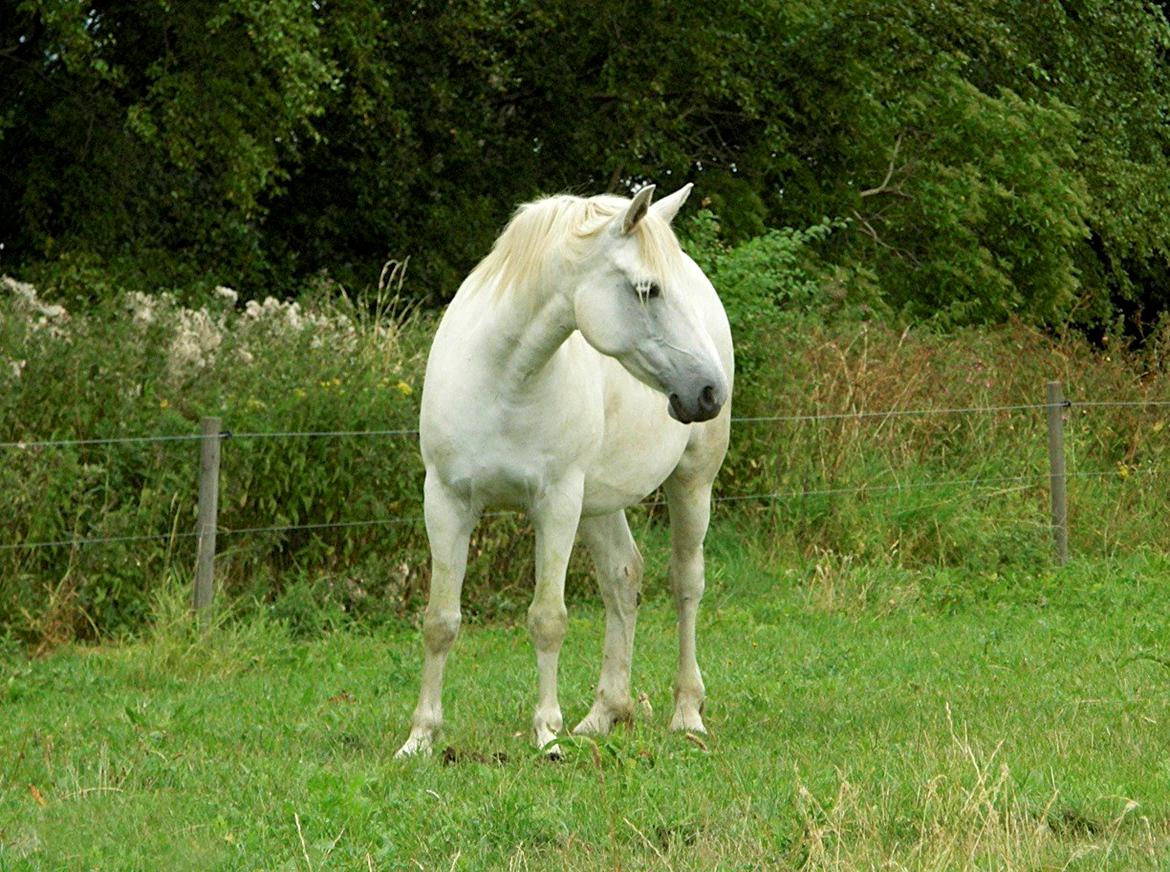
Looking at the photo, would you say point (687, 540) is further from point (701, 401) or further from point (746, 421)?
point (746, 421)

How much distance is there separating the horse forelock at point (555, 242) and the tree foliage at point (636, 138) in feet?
34.3

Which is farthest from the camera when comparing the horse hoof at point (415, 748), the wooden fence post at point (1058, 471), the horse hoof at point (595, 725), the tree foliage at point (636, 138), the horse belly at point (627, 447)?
the tree foliage at point (636, 138)

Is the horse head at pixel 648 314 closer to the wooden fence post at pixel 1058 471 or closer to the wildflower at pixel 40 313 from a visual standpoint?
the wildflower at pixel 40 313

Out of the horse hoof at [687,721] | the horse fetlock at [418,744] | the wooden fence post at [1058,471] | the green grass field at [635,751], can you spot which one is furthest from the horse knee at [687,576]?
the wooden fence post at [1058,471]

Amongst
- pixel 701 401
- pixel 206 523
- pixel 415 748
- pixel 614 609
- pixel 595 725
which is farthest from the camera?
pixel 206 523

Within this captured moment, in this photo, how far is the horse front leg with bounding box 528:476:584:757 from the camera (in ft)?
20.7

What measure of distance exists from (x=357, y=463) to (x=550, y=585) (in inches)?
175

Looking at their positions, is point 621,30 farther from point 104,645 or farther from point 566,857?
point 566,857

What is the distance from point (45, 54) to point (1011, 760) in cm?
1518

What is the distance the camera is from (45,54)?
18.0 m

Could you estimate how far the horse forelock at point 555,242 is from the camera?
5953 millimetres

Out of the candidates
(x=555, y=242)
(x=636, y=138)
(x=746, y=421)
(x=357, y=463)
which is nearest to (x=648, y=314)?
(x=555, y=242)

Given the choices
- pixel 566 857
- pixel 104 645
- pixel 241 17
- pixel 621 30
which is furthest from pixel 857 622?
pixel 621 30

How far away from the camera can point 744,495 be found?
41.5 feet
